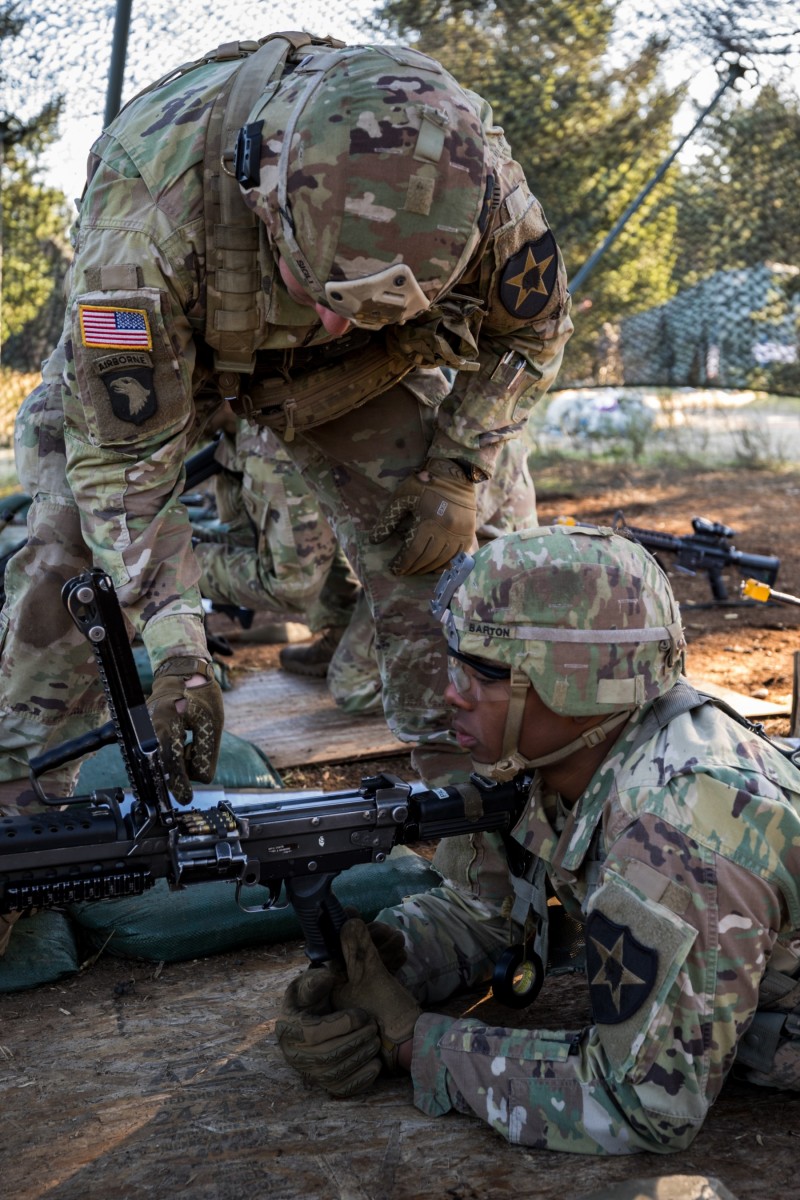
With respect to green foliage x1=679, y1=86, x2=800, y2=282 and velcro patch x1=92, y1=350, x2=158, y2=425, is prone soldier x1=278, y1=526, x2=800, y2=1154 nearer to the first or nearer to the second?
velcro patch x1=92, y1=350, x2=158, y2=425

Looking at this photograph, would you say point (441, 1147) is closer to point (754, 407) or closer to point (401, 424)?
point (401, 424)

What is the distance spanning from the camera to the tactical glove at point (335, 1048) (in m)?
2.63

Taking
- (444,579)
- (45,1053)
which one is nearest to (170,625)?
(444,579)

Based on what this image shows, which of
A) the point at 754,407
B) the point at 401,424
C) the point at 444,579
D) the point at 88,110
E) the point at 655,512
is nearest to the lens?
the point at 444,579

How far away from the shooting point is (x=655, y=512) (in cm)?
984

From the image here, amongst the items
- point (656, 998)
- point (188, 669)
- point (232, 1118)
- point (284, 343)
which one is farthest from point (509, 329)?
point (232, 1118)

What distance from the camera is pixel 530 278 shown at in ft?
11.3

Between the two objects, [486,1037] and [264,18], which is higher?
[264,18]

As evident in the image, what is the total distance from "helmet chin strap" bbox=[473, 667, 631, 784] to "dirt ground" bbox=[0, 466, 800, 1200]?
27.4 inches

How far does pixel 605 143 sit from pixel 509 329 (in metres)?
5.88

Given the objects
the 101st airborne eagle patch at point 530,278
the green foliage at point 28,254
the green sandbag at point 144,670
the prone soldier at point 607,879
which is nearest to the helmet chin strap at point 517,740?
the prone soldier at point 607,879

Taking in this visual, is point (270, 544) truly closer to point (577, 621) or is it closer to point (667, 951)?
point (577, 621)

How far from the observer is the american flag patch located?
301 cm

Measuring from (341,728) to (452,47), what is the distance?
15.2ft
